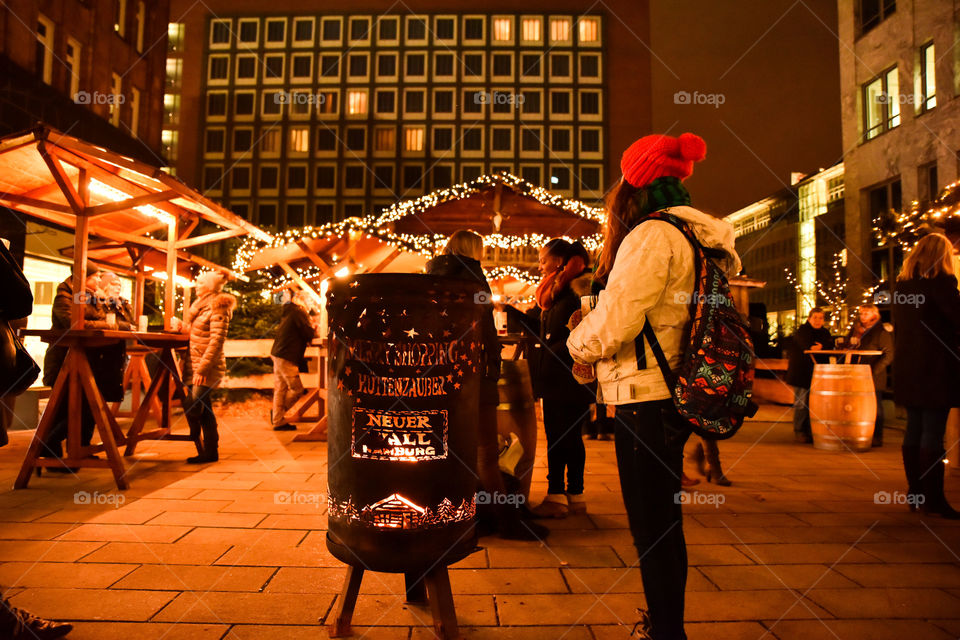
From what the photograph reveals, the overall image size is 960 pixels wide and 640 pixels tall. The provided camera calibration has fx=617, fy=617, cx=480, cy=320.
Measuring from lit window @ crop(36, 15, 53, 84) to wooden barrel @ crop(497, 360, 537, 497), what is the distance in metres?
19.8

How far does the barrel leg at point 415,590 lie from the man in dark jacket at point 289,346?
6.45 meters

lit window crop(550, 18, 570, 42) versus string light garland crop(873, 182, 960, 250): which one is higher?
lit window crop(550, 18, 570, 42)

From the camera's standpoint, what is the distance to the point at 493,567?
133 inches

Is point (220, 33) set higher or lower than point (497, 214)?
higher

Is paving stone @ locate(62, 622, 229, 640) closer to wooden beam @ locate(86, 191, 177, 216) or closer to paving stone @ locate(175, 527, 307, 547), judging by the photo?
paving stone @ locate(175, 527, 307, 547)

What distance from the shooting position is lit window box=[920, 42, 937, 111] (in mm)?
17062

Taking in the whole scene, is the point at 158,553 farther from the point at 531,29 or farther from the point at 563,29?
the point at 563,29

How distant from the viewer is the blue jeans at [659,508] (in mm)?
2188

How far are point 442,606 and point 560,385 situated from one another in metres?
2.10

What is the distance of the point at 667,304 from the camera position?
2.29 m

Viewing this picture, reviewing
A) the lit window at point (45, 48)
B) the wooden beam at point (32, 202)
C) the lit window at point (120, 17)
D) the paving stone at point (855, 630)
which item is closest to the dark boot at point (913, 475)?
the paving stone at point (855, 630)

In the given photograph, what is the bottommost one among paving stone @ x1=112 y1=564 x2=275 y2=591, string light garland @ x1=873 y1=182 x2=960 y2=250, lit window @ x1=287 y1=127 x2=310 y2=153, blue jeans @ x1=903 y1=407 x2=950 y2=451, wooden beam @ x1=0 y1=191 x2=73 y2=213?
paving stone @ x1=112 y1=564 x2=275 y2=591

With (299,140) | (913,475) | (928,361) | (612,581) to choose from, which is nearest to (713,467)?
(913,475)

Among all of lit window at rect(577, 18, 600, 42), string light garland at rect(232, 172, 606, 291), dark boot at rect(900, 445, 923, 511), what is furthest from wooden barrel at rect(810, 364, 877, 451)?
lit window at rect(577, 18, 600, 42)
